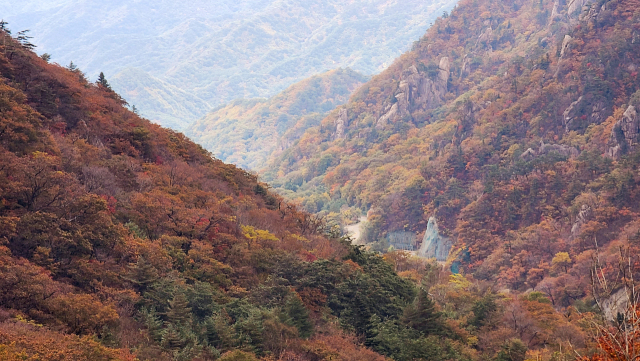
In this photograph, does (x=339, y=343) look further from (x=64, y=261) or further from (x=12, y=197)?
(x=12, y=197)

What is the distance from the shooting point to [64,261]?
25.0 metres

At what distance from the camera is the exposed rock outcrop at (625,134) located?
225ft

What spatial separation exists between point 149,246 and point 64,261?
4.77 meters

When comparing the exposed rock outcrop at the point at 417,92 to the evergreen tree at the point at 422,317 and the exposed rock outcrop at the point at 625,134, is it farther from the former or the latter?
the evergreen tree at the point at 422,317

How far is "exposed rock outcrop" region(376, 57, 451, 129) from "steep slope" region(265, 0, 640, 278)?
232mm

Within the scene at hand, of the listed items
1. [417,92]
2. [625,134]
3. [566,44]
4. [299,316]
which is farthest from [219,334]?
[417,92]

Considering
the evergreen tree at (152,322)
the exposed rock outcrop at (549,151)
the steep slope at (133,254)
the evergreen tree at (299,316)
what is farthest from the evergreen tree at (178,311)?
the exposed rock outcrop at (549,151)

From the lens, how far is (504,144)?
299 ft

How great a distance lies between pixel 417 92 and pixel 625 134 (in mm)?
66175

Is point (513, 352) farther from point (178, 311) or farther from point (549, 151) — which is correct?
point (549, 151)

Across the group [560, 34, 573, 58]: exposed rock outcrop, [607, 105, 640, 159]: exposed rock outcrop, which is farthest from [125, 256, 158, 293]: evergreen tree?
[560, 34, 573, 58]: exposed rock outcrop

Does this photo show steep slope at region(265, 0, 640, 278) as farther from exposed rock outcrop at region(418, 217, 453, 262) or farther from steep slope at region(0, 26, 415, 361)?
steep slope at region(0, 26, 415, 361)

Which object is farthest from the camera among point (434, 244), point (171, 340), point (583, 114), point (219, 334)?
point (434, 244)

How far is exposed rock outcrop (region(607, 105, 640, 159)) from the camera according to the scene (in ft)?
225
